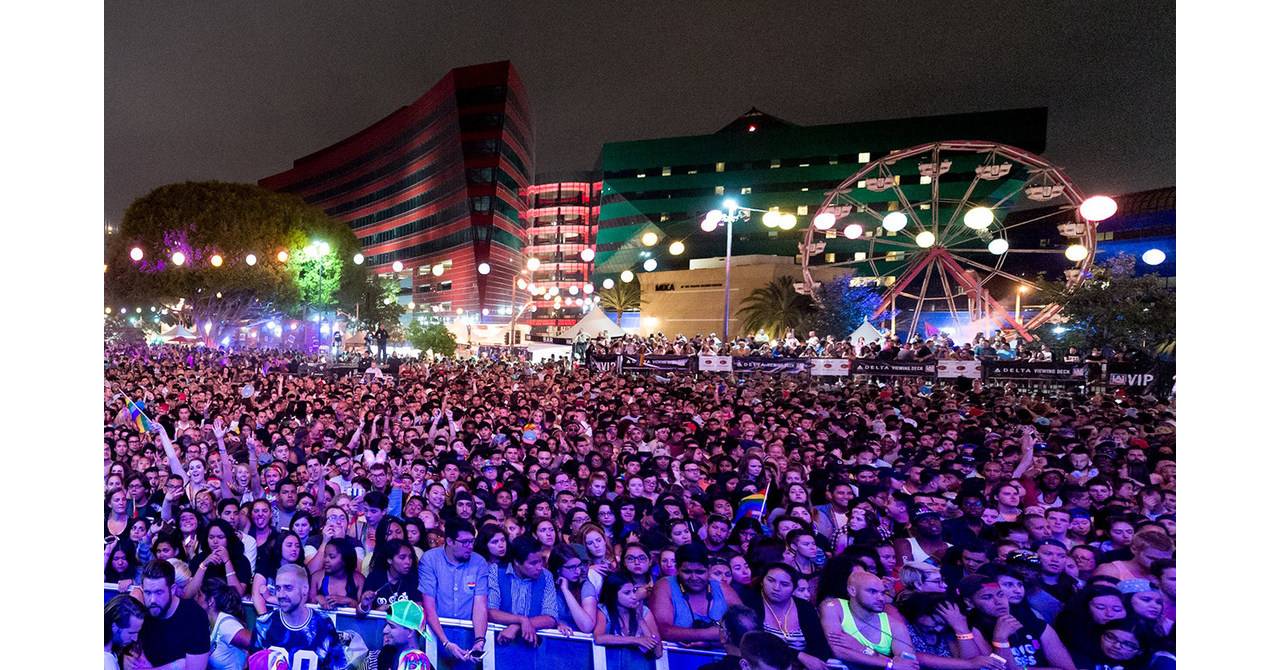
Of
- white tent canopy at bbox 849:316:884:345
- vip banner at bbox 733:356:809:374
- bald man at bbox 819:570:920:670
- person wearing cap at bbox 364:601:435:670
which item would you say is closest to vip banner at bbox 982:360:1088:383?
vip banner at bbox 733:356:809:374

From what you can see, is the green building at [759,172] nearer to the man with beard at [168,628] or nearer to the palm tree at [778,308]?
the palm tree at [778,308]

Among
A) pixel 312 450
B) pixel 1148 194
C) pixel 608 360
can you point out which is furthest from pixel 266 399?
pixel 1148 194

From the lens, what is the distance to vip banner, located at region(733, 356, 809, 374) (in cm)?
1448

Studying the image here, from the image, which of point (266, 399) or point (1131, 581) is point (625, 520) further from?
point (266, 399)

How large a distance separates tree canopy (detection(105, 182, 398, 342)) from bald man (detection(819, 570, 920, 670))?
28917mm

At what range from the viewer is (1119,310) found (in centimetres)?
1573

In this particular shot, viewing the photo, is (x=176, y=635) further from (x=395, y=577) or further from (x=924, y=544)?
(x=924, y=544)

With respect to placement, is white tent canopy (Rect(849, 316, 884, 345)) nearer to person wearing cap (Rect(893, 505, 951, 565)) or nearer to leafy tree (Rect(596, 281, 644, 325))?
person wearing cap (Rect(893, 505, 951, 565))

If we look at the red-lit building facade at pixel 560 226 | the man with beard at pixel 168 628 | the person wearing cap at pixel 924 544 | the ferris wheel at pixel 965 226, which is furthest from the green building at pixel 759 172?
the man with beard at pixel 168 628

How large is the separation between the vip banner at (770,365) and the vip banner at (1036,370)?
371 cm

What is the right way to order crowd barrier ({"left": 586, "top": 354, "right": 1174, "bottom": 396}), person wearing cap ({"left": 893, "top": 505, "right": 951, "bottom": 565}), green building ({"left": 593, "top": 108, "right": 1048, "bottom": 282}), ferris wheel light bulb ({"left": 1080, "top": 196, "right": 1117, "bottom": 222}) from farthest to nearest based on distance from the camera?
green building ({"left": 593, "top": 108, "right": 1048, "bottom": 282})
crowd barrier ({"left": 586, "top": 354, "right": 1174, "bottom": 396})
ferris wheel light bulb ({"left": 1080, "top": 196, "right": 1117, "bottom": 222})
person wearing cap ({"left": 893, "top": 505, "right": 951, "bottom": 565})

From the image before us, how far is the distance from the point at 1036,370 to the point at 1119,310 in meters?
4.74
